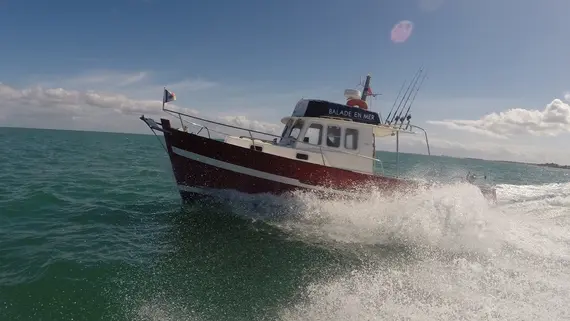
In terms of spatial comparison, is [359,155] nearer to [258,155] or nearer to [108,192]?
[258,155]

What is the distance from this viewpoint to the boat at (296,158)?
10633mm

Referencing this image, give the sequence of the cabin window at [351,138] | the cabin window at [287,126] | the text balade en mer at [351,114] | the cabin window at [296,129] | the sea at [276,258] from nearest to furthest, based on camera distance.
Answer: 1. the sea at [276,258]
2. the text balade en mer at [351,114]
3. the cabin window at [351,138]
4. the cabin window at [296,129]
5. the cabin window at [287,126]

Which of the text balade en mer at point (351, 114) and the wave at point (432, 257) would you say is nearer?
the wave at point (432, 257)

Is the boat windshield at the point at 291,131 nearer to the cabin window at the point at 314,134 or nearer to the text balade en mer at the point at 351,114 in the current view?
the cabin window at the point at 314,134

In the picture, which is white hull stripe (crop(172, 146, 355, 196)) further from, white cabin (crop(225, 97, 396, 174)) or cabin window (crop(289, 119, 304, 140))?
cabin window (crop(289, 119, 304, 140))

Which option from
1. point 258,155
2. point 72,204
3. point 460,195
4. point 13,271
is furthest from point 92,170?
point 460,195

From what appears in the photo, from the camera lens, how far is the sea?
545 cm

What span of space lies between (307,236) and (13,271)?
19.6 feet

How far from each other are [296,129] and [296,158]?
1.62 m

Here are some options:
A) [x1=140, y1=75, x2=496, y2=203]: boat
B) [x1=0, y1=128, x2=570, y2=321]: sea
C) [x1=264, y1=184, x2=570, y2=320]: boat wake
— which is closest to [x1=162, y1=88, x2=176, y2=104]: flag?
[x1=140, y1=75, x2=496, y2=203]: boat

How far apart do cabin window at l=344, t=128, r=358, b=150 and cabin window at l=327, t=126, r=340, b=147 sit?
284mm

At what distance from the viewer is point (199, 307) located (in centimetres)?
543

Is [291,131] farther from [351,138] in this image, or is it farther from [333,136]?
[351,138]

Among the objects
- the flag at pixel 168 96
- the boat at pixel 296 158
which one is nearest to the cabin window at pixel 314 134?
the boat at pixel 296 158
